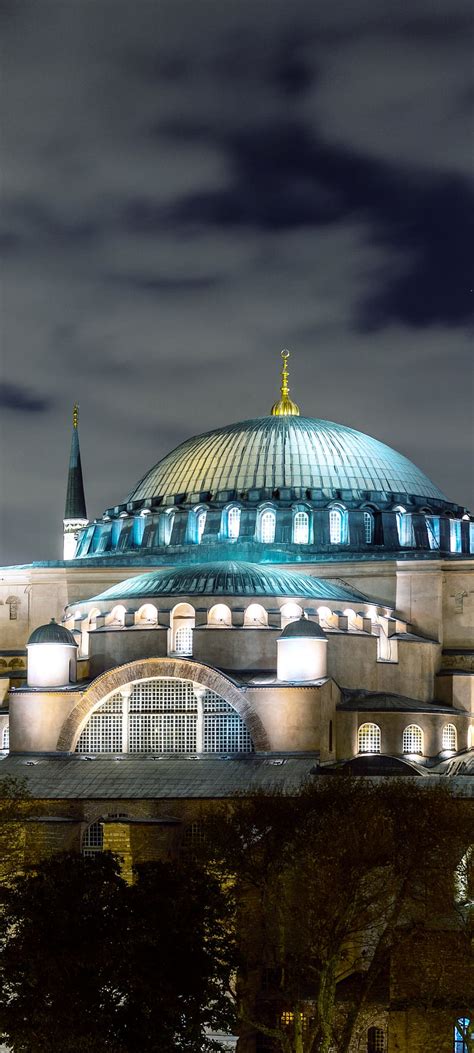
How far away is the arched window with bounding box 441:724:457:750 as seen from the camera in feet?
180

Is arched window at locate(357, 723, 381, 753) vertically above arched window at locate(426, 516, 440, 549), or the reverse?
arched window at locate(426, 516, 440, 549)

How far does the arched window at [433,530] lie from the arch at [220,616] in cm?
1520

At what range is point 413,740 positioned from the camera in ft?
177

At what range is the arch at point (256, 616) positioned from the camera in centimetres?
5478

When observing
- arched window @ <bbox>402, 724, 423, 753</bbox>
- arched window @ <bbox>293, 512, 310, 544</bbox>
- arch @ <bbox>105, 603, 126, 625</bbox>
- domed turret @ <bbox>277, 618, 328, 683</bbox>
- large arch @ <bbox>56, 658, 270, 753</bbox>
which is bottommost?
arched window @ <bbox>402, 724, 423, 753</bbox>

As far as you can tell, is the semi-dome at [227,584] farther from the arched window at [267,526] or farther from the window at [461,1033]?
the window at [461,1033]

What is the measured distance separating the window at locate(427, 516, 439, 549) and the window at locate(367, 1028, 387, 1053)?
29.5 metres

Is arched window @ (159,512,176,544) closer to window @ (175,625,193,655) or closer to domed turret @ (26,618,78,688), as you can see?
window @ (175,625,193,655)

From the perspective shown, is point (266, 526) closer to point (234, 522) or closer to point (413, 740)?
point (234, 522)

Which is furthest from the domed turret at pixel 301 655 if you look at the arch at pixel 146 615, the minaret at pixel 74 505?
the minaret at pixel 74 505

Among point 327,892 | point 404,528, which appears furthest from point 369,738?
point 327,892

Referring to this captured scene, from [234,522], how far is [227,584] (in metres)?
11.5

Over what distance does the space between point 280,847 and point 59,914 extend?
206 inches

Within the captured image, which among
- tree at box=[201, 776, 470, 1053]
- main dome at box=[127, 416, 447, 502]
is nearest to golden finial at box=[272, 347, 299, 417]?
main dome at box=[127, 416, 447, 502]
